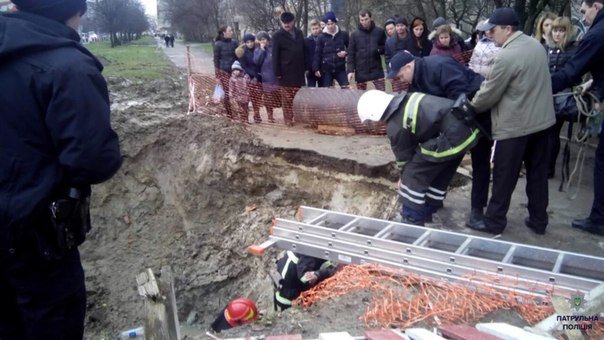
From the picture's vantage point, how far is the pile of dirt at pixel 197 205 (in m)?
6.78

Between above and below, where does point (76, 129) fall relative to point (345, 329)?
above

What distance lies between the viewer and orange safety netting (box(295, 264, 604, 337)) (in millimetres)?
3277

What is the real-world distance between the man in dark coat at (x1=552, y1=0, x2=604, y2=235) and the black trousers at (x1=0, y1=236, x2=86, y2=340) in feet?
14.1

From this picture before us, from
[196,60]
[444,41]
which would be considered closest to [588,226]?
[444,41]

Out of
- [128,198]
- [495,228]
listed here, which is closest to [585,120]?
[495,228]

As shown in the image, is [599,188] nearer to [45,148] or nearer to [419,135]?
[419,135]

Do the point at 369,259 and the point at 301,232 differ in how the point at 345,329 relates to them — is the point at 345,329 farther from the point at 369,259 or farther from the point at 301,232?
the point at 301,232

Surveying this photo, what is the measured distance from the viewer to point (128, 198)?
8.36m

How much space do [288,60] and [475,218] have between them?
473 cm

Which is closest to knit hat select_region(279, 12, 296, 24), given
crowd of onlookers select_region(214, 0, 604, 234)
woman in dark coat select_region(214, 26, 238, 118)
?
woman in dark coat select_region(214, 26, 238, 118)

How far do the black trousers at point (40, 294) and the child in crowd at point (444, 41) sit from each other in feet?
18.4

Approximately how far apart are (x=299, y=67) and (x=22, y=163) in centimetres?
657

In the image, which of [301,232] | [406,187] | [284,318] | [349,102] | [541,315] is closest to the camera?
[541,315]

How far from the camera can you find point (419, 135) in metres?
4.50
